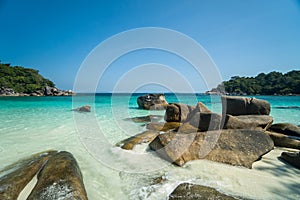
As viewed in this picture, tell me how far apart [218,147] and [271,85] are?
2840 inches

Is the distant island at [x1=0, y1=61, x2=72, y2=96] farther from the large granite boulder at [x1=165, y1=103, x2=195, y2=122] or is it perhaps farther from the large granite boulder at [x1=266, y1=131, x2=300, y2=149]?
the large granite boulder at [x1=266, y1=131, x2=300, y2=149]

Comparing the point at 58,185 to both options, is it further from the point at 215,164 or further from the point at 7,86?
the point at 7,86

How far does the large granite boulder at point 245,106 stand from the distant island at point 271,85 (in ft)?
161

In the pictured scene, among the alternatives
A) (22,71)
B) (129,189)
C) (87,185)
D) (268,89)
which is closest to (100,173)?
(87,185)

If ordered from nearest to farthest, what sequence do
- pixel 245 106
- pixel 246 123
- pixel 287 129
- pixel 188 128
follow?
pixel 188 128
pixel 246 123
pixel 287 129
pixel 245 106

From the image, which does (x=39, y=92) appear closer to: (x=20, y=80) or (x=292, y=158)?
(x=20, y=80)

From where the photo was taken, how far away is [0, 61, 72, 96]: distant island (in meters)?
51.5

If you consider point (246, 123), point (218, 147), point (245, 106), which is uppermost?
point (245, 106)

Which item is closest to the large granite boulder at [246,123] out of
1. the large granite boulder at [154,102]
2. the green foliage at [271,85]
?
the large granite boulder at [154,102]

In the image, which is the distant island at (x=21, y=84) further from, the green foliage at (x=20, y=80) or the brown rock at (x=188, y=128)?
the brown rock at (x=188, y=128)

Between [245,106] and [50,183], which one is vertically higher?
[245,106]

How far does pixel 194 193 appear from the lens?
2.21m

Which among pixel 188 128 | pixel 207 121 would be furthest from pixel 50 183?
pixel 207 121

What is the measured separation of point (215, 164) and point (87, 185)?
2.54 meters
